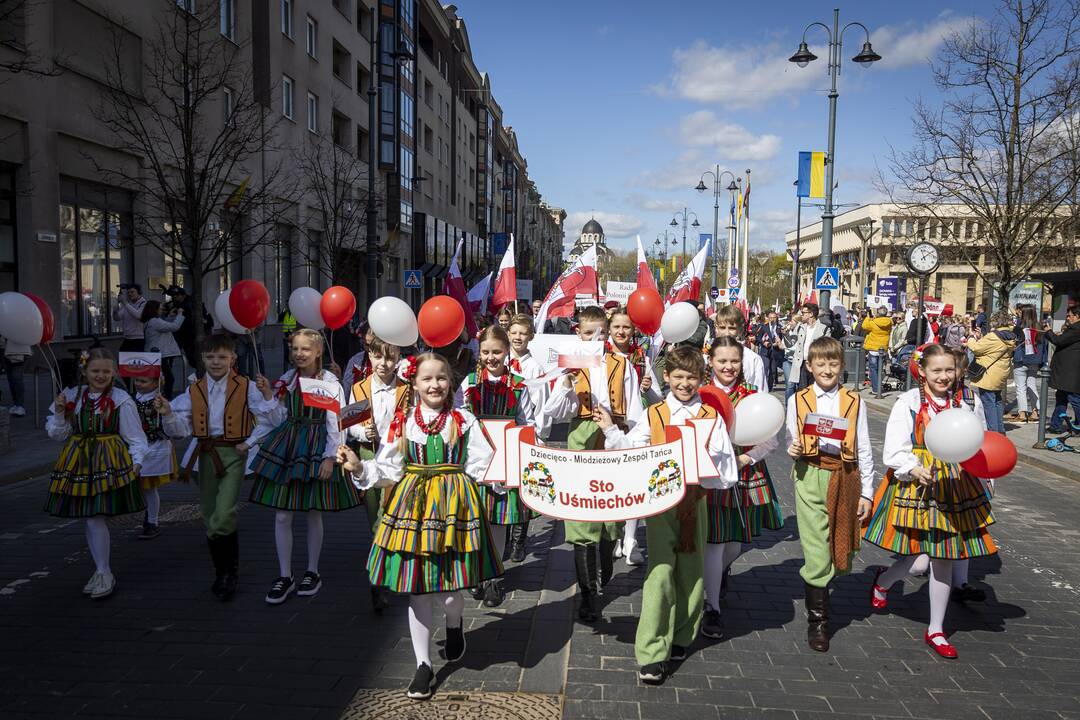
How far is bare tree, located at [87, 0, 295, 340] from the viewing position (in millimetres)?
13312

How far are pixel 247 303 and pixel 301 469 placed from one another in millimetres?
1593

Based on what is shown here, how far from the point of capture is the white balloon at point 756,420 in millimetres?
4258

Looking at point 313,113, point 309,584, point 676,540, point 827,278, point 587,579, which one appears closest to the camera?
point 676,540

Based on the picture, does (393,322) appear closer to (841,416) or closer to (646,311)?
(646,311)

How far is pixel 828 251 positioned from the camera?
792 inches

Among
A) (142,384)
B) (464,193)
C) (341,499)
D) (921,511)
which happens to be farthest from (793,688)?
(464,193)

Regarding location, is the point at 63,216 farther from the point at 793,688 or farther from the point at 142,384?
the point at 793,688

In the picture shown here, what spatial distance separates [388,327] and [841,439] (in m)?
2.73

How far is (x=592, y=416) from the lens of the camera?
5160 mm

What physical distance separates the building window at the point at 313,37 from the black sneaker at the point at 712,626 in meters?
29.1

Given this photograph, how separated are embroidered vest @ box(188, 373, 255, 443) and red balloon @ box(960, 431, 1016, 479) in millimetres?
4250

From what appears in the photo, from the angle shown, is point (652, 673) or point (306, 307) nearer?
point (652, 673)

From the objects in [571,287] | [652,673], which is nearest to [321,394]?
[652,673]

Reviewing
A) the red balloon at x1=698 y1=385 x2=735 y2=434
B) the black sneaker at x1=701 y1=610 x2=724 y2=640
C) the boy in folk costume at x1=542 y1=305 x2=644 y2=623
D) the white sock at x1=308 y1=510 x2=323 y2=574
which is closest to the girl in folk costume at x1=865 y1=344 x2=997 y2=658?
the red balloon at x1=698 y1=385 x2=735 y2=434
